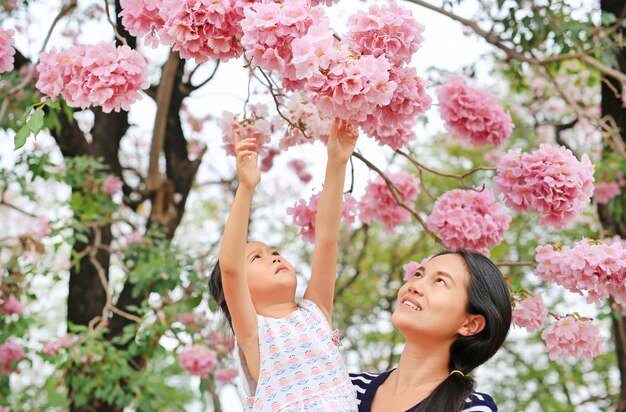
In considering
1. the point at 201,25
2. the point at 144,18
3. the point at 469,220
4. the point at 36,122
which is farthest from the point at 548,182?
the point at 36,122

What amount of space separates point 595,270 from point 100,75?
4.26 ft

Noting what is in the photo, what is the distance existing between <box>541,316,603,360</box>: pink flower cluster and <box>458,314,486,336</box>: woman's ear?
0.34 m

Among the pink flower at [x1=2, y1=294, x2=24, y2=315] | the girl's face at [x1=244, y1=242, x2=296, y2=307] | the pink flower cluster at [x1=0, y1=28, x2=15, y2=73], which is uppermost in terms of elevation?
the pink flower cluster at [x1=0, y1=28, x2=15, y2=73]

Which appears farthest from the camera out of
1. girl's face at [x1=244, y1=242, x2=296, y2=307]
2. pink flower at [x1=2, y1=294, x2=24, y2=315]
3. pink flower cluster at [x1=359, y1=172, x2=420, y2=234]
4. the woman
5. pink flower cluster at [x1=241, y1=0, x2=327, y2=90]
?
pink flower at [x1=2, y1=294, x2=24, y2=315]

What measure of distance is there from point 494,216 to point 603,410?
420 cm

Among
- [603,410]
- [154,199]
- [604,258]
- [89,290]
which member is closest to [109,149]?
[154,199]

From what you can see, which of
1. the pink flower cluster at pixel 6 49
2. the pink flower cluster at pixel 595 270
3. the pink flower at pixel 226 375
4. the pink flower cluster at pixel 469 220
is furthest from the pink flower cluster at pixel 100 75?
the pink flower at pixel 226 375

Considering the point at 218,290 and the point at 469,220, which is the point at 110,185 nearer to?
the point at 218,290

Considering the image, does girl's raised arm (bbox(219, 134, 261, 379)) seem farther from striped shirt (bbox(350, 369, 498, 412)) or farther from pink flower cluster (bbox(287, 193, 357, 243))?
pink flower cluster (bbox(287, 193, 357, 243))

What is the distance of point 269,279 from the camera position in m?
2.19

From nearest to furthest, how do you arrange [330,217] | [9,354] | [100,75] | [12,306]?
[100,75]
[330,217]
[12,306]
[9,354]

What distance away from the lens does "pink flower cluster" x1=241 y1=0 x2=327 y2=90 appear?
181 centimetres

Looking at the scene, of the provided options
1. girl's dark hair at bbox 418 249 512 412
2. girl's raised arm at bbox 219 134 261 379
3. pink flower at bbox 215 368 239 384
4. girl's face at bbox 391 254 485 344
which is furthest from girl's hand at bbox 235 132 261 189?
pink flower at bbox 215 368 239 384

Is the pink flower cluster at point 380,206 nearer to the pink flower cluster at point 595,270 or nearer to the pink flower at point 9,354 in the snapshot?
the pink flower cluster at point 595,270
